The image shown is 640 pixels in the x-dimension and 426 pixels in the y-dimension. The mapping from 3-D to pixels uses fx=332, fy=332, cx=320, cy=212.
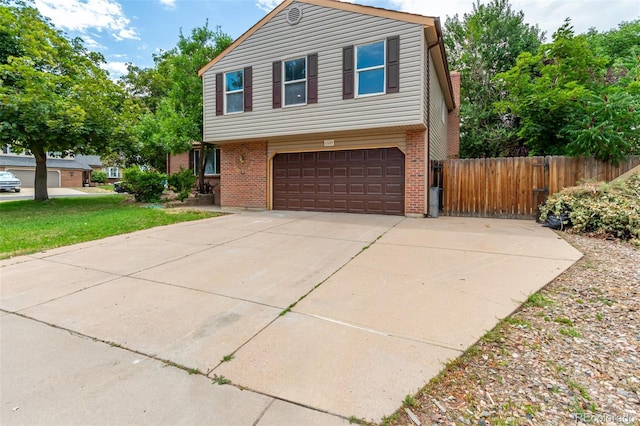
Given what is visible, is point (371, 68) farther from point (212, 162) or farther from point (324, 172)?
point (212, 162)

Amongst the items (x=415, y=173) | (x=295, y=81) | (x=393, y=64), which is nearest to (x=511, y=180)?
(x=415, y=173)

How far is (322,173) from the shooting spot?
11328mm

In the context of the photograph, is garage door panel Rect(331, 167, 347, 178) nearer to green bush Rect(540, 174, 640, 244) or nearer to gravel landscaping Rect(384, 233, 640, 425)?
green bush Rect(540, 174, 640, 244)

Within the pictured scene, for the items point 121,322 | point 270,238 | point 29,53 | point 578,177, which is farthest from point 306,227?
point 29,53

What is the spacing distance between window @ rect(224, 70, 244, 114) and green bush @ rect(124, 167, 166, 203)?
529cm

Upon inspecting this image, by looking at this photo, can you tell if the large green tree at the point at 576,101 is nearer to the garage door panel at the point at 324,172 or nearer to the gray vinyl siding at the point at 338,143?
the gray vinyl siding at the point at 338,143

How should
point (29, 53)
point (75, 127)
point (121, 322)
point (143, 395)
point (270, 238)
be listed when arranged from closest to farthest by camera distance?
point (143, 395), point (121, 322), point (270, 238), point (75, 127), point (29, 53)

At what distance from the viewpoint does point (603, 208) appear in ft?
22.3

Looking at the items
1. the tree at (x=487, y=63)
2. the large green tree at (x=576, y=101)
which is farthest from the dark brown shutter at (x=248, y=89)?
the tree at (x=487, y=63)

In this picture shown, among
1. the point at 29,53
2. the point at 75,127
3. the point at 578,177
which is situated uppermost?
the point at 29,53

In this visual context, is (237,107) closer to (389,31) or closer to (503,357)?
(389,31)

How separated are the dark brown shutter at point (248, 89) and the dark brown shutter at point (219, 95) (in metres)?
1.10

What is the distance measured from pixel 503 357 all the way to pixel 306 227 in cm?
594

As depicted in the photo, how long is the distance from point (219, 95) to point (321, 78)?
4163 mm
